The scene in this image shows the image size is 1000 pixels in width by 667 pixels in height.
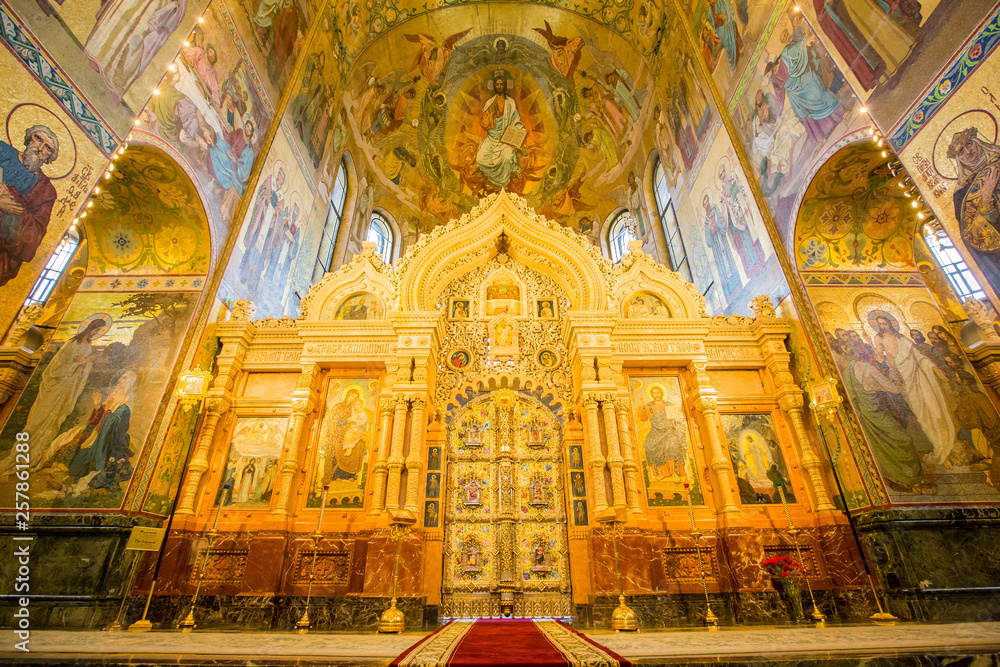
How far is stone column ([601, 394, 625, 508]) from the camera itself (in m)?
8.10

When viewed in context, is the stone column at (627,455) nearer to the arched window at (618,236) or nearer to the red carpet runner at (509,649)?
the red carpet runner at (509,649)

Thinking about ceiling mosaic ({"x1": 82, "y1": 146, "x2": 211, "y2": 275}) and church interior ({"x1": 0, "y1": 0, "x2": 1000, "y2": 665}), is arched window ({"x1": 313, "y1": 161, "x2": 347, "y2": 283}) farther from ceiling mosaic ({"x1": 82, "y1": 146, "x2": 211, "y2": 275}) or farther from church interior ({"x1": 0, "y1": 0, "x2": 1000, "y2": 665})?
ceiling mosaic ({"x1": 82, "y1": 146, "x2": 211, "y2": 275})

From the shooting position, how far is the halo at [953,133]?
594cm

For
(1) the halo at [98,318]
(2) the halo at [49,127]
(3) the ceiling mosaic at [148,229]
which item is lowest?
(1) the halo at [98,318]

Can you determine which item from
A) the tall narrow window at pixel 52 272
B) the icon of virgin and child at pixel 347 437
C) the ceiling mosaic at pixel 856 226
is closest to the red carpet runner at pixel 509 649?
the icon of virgin and child at pixel 347 437

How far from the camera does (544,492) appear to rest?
9273 millimetres

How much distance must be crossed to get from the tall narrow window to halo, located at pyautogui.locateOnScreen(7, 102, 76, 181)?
5.93 meters

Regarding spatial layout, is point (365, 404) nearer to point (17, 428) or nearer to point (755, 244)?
point (17, 428)

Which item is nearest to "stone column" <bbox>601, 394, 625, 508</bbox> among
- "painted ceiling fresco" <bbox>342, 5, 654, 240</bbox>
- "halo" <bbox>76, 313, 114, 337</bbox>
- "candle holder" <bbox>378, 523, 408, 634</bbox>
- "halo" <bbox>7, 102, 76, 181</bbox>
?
"candle holder" <bbox>378, 523, 408, 634</bbox>

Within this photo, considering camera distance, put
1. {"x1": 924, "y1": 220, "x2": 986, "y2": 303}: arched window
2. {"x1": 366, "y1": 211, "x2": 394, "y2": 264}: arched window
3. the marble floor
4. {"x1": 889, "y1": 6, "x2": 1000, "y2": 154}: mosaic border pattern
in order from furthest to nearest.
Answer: {"x1": 366, "y1": 211, "x2": 394, "y2": 264}: arched window < {"x1": 924, "y1": 220, "x2": 986, "y2": 303}: arched window < {"x1": 889, "y1": 6, "x2": 1000, "y2": 154}: mosaic border pattern < the marble floor

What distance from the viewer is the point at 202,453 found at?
28.2 ft

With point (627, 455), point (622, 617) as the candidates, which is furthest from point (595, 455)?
point (622, 617)

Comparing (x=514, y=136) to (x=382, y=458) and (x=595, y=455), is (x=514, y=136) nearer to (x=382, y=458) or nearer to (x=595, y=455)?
(x=595, y=455)

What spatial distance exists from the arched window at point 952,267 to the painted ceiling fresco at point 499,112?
1040cm
